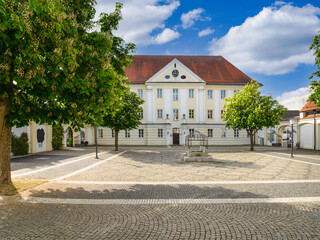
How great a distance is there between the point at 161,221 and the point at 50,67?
5.37 meters

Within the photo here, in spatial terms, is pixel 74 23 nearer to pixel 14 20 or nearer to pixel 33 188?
pixel 14 20

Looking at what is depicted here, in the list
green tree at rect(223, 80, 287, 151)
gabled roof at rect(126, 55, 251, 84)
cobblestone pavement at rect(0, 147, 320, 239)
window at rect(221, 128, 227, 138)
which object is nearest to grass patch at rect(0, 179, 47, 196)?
cobblestone pavement at rect(0, 147, 320, 239)

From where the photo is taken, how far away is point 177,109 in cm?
3412

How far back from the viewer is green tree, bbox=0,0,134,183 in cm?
547

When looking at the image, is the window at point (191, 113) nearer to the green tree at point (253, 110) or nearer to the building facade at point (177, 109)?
the building facade at point (177, 109)

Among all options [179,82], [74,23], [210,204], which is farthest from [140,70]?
[210,204]

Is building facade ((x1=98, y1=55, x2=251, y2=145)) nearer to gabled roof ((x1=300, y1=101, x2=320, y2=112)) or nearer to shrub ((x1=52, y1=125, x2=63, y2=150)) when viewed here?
shrub ((x1=52, y1=125, x2=63, y2=150))

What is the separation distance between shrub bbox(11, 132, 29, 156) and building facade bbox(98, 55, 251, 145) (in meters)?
14.3

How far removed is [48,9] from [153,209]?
606cm

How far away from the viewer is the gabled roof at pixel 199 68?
3523 cm

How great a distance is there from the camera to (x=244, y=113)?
23.0 meters

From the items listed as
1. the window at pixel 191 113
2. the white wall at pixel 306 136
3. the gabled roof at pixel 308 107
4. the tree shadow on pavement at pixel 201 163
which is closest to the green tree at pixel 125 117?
the tree shadow on pavement at pixel 201 163

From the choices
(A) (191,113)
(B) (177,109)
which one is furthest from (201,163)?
(A) (191,113)

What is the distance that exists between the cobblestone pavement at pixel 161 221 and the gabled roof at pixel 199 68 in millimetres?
29783
